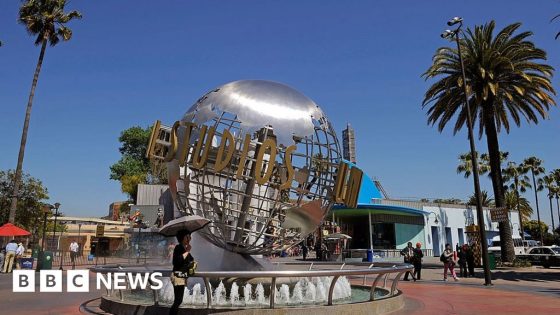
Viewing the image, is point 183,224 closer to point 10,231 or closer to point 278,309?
point 278,309

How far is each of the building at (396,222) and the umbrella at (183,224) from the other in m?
28.7

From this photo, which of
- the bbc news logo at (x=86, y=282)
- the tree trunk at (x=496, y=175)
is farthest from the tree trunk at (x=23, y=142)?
the tree trunk at (x=496, y=175)

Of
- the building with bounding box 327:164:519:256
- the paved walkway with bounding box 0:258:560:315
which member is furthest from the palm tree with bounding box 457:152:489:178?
the paved walkway with bounding box 0:258:560:315

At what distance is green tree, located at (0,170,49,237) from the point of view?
3916 centimetres

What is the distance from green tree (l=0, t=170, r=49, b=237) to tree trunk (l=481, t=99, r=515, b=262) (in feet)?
128

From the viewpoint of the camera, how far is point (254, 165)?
31.3 feet

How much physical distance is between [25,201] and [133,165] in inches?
804

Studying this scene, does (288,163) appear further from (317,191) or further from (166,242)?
(166,242)

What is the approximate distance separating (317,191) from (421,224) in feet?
108

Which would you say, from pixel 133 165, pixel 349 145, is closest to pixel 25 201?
pixel 133 165

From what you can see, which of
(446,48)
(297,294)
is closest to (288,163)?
(297,294)

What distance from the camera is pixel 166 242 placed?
1212 inches

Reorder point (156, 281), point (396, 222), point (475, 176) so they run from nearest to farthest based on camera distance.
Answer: point (156, 281) → point (475, 176) → point (396, 222)

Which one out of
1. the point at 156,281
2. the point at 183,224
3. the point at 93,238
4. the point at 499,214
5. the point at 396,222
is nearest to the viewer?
the point at 183,224
